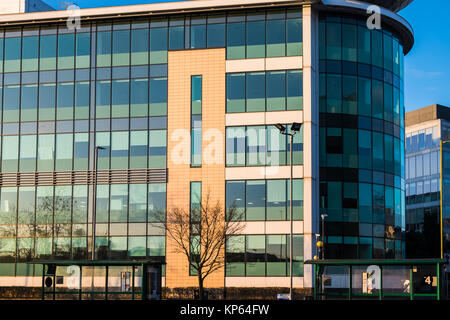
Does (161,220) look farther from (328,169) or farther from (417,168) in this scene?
(417,168)

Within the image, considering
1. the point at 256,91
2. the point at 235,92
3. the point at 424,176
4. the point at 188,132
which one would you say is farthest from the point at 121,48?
the point at 424,176

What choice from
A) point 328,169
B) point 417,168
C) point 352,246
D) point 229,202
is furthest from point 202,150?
point 417,168

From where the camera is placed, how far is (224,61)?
5656 cm

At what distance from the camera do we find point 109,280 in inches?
1259

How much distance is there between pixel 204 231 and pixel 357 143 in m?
15.0

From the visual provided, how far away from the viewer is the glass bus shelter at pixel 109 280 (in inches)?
1198

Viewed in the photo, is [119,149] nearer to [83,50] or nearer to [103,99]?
[103,99]

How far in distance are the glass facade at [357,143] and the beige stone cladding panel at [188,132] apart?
8.72 meters

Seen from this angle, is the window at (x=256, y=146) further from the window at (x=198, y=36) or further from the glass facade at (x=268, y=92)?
the window at (x=198, y=36)

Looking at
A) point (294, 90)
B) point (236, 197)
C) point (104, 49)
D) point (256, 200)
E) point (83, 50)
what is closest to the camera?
point (256, 200)

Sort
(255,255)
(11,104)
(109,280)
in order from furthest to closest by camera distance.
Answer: (11,104) → (255,255) → (109,280)

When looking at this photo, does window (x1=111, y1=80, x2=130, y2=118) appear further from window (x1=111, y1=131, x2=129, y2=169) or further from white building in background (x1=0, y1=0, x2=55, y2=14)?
white building in background (x1=0, y1=0, x2=55, y2=14)

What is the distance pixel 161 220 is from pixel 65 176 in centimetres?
926

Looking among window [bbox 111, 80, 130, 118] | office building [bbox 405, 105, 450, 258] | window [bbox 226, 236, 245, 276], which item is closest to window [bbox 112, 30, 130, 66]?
window [bbox 111, 80, 130, 118]
